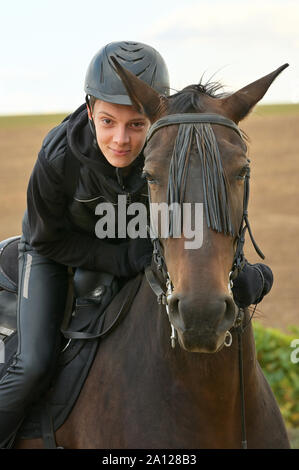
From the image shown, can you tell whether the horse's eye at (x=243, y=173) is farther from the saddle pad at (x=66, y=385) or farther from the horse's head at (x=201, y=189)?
the saddle pad at (x=66, y=385)

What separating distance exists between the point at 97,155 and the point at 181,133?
889 mm

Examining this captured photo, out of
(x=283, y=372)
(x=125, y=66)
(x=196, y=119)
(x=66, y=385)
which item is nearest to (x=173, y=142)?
(x=196, y=119)

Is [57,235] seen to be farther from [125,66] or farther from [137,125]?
[125,66]

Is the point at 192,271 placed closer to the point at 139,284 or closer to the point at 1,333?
the point at 139,284

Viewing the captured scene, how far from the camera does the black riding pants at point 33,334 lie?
413 centimetres

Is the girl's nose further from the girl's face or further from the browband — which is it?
the browband

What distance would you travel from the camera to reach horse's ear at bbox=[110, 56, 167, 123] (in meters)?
3.72

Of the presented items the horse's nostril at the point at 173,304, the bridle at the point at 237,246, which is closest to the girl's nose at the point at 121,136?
the bridle at the point at 237,246

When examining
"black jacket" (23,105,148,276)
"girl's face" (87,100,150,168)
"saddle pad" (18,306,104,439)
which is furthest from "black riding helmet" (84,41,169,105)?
"saddle pad" (18,306,104,439)

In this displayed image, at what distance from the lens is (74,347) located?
427 cm

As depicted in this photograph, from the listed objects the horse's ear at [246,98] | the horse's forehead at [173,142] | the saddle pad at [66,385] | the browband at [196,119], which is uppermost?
the horse's ear at [246,98]

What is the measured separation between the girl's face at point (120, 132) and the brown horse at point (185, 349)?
11.0 inches

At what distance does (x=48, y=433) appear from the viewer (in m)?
4.16
